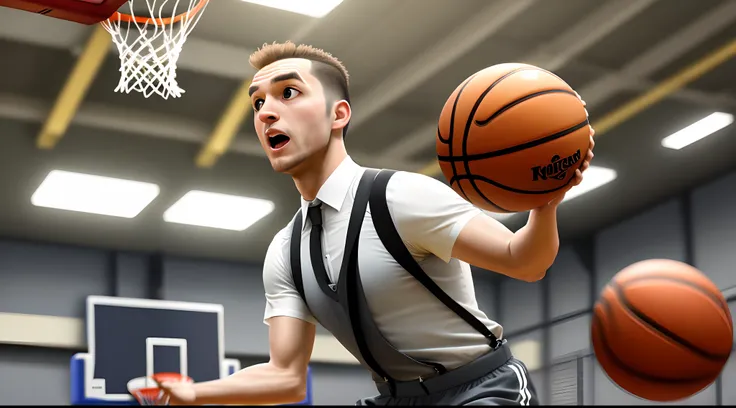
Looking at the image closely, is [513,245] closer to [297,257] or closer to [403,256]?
[403,256]

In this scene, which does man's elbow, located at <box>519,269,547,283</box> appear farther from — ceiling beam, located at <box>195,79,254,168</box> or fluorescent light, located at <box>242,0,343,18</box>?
ceiling beam, located at <box>195,79,254,168</box>

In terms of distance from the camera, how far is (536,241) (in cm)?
197

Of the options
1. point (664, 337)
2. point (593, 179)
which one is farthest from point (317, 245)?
point (593, 179)

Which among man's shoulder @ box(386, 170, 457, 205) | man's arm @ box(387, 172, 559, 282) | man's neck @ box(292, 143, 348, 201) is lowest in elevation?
man's arm @ box(387, 172, 559, 282)

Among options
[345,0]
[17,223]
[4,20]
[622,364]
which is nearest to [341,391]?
[17,223]

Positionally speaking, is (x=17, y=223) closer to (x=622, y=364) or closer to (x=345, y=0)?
(x=345, y=0)

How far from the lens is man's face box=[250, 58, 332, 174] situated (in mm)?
2428

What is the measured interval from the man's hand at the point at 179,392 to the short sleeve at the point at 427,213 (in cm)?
58

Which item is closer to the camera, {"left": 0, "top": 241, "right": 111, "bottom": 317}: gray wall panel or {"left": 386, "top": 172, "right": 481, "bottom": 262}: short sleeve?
{"left": 386, "top": 172, "right": 481, "bottom": 262}: short sleeve

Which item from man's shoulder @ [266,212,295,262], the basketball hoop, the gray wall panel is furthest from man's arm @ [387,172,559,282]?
the gray wall panel

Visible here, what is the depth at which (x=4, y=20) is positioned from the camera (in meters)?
6.27

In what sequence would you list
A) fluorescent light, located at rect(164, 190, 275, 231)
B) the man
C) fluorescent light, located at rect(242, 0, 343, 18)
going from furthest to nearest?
fluorescent light, located at rect(164, 190, 275, 231), fluorescent light, located at rect(242, 0, 343, 18), the man

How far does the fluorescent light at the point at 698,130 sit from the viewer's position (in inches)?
303

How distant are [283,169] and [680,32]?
547cm
